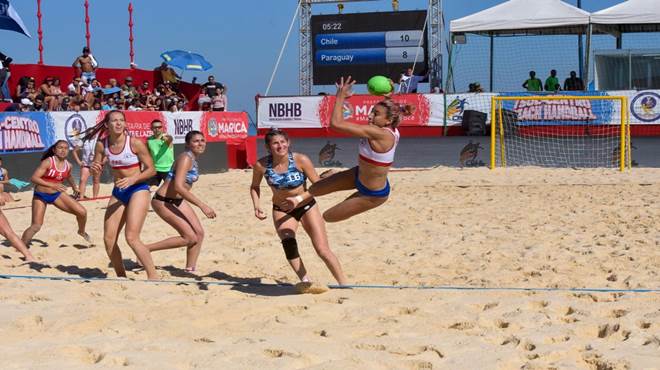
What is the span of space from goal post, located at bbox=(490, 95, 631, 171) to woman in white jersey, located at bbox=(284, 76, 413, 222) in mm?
12546

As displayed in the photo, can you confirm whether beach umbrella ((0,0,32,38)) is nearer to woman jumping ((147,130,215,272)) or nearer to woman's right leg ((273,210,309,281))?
woman jumping ((147,130,215,272))

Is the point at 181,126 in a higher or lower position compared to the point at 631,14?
lower

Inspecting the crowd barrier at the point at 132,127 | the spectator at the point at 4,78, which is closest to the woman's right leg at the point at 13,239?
the crowd barrier at the point at 132,127

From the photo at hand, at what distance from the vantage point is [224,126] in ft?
67.6

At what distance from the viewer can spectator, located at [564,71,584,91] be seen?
65.0 feet

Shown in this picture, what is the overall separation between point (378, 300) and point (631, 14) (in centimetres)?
1542

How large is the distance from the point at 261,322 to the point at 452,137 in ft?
49.2

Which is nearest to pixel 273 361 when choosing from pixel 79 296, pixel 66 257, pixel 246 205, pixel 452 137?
pixel 79 296

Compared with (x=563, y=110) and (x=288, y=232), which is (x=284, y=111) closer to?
(x=563, y=110)

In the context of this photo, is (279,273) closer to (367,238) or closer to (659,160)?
(367,238)

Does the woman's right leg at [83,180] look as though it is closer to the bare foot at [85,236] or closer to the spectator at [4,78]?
the spectator at [4,78]

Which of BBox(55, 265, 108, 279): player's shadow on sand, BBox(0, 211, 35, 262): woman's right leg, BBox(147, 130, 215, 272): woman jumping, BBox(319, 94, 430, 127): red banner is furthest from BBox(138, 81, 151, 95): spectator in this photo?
BBox(147, 130, 215, 272): woman jumping

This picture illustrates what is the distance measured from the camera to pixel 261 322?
5.64 metres

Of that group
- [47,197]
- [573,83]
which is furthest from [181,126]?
[47,197]
